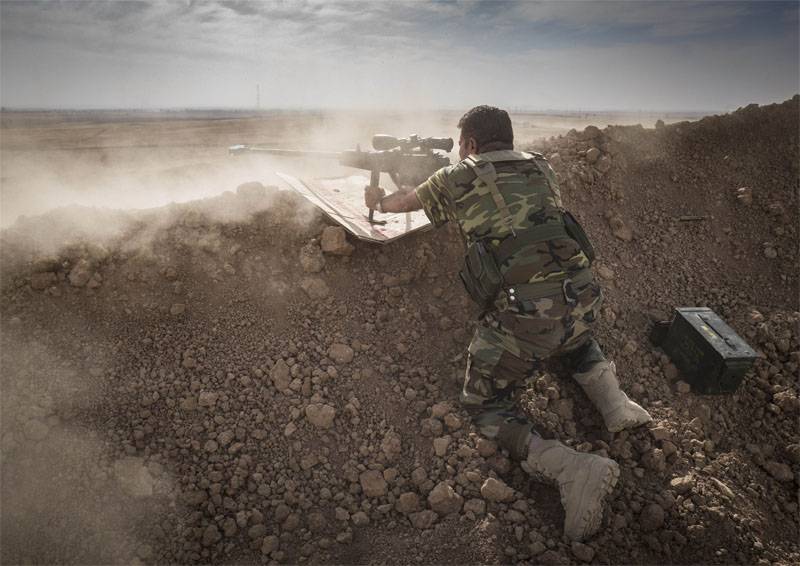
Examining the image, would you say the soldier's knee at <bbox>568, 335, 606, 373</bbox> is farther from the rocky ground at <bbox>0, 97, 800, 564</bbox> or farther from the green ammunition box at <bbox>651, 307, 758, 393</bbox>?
the green ammunition box at <bbox>651, 307, 758, 393</bbox>

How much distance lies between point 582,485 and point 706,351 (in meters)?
1.61

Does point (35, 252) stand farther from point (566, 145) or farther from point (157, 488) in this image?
point (566, 145)

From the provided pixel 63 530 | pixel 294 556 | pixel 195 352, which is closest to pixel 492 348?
pixel 294 556

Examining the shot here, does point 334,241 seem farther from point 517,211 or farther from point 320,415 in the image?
point 517,211

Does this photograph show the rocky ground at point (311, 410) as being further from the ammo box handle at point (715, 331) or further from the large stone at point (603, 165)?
the large stone at point (603, 165)

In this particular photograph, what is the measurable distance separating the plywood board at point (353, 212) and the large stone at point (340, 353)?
839 millimetres

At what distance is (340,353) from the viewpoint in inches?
121

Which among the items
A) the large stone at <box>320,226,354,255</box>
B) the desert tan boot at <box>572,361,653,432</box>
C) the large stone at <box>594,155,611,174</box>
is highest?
the large stone at <box>594,155,611,174</box>

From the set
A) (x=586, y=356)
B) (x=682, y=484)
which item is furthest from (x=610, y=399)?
(x=682, y=484)

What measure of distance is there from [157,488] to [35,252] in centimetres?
188

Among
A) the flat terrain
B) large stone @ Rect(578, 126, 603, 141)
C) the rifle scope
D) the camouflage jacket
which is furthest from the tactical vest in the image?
the flat terrain

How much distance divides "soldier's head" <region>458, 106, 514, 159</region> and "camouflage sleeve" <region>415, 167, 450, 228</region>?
0.97 feet

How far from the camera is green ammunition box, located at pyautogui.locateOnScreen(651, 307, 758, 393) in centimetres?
306

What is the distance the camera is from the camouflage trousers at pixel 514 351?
2.59m
